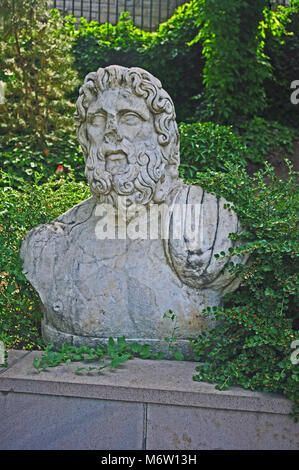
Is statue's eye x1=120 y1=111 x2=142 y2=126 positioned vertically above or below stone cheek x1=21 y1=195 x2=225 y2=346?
above

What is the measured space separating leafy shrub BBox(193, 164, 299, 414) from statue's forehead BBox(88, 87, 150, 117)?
0.64 metres

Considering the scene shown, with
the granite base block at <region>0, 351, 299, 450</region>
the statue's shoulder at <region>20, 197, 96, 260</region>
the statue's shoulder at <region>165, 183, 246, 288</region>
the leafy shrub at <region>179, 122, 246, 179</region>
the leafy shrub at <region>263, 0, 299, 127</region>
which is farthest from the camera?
the leafy shrub at <region>263, 0, 299, 127</region>

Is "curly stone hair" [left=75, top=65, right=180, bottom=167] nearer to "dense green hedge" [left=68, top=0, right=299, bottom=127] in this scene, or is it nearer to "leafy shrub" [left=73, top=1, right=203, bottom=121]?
"dense green hedge" [left=68, top=0, right=299, bottom=127]

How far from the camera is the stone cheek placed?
8.82ft

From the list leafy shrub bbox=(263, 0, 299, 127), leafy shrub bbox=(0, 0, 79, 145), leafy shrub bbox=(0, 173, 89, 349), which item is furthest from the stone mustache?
leafy shrub bbox=(263, 0, 299, 127)

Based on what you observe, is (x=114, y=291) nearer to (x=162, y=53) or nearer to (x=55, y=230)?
(x=55, y=230)

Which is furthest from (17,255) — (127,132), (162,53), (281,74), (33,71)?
(281,74)

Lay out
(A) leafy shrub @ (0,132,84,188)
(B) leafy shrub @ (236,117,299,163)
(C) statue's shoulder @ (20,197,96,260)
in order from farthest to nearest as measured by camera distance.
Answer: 1. (B) leafy shrub @ (236,117,299,163)
2. (A) leafy shrub @ (0,132,84,188)
3. (C) statue's shoulder @ (20,197,96,260)

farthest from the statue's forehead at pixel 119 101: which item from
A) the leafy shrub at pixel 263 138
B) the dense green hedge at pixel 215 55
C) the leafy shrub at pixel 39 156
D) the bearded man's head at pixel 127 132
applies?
the dense green hedge at pixel 215 55

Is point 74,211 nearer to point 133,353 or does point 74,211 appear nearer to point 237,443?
point 133,353

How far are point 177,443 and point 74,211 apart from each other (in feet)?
4.71

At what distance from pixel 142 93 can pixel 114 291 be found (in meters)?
1.03

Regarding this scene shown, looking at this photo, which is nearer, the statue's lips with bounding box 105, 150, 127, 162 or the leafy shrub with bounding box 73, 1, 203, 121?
the statue's lips with bounding box 105, 150, 127, 162

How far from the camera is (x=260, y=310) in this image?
2.43m
